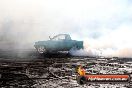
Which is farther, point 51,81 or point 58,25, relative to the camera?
point 58,25

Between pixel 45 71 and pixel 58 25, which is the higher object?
pixel 58 25

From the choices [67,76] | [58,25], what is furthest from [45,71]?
[58,25]

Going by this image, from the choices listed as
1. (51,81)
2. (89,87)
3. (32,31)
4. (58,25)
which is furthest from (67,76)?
(58,25)

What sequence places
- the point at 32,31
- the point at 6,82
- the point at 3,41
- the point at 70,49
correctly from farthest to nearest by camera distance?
the point at 32,31
the point at 3,41
the point at 70,49
the point at 6,82

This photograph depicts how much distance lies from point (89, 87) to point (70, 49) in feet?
41.5

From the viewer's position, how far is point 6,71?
1485cm

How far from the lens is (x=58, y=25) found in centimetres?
4147

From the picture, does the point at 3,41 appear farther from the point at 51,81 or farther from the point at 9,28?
the point at 51,81

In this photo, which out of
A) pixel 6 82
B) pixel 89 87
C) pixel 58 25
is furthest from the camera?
pixel 58 25

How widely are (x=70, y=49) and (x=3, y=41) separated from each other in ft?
48.7

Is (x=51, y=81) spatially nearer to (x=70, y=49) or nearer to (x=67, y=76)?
(x=67, y=76)

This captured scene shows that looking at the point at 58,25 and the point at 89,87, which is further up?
the point at 58,25

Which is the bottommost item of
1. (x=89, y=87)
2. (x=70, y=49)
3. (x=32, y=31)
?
(x=89, y=87)

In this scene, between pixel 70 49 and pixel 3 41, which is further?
pixel 3 41
